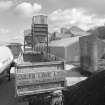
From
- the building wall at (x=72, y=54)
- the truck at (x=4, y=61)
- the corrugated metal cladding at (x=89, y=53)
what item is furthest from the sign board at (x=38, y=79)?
the building wall at (x=72, y=54)

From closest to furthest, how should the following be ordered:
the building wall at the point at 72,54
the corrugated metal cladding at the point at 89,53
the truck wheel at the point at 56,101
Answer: the truck wheel at the point at 56,101 → the corrugated metal cladding at the point at 89,53 → the building wall at the point at 72,54

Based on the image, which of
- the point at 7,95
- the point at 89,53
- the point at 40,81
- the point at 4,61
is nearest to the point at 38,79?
the point at 40,81

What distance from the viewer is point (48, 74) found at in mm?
3773

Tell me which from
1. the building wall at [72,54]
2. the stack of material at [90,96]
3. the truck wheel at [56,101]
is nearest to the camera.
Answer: the truck wheel at [56,101]

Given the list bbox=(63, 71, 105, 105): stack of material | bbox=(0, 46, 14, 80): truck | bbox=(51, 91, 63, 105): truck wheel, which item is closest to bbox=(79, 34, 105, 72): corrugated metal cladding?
bbox=(63, 71, 105, 105): stack of material

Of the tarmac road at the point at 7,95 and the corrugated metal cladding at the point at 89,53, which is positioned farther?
the corrugated metal cladding at the point at 89,53

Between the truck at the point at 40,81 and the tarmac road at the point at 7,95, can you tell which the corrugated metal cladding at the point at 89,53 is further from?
the truck at the point at 40,81

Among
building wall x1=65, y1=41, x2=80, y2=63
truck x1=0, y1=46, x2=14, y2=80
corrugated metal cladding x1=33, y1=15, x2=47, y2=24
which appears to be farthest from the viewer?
building wall x1=65, y1=41, x2=80, y2=63

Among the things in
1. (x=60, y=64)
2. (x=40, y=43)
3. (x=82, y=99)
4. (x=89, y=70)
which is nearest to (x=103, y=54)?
(x=89, y=70)

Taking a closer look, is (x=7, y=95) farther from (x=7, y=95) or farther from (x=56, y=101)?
(x=56, y=101)

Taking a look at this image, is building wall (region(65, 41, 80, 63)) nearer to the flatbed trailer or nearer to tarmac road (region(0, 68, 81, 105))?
tarmac road (region(0, 68, 81, 105))

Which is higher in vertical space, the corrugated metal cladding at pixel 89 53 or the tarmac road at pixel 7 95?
the corrugated metal cladding at pixel 89 53

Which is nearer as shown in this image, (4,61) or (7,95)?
(4,61)

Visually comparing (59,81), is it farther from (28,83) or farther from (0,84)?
(0,84)
